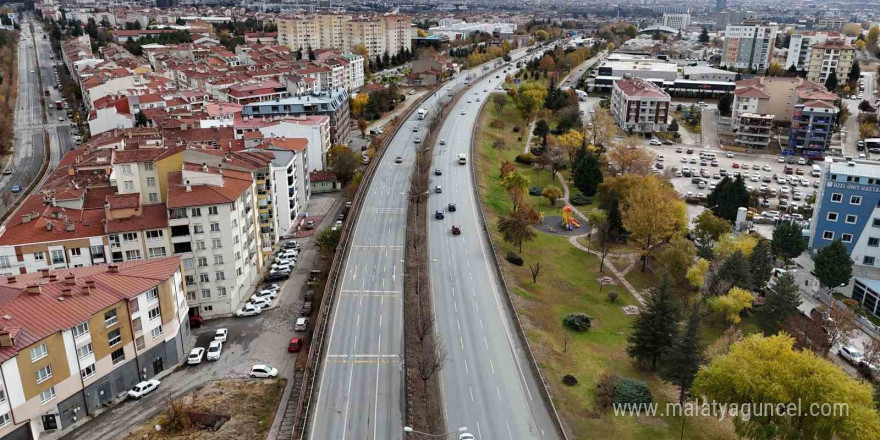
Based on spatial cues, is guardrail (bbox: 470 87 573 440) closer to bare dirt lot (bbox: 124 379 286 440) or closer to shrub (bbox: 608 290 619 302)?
shrub (bbox: 608 290 619 302)

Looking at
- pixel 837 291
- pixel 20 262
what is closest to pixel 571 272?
pixel 837 291

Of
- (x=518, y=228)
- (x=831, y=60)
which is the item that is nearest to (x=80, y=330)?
(x=518, y=228)

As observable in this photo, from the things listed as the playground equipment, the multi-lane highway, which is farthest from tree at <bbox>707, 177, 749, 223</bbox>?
the multi-lane highway

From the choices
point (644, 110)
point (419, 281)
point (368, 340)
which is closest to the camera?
point (368, 340)

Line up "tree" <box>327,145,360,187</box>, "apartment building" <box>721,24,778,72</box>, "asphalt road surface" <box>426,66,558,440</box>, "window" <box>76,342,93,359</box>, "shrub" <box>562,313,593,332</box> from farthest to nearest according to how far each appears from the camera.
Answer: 1. "apartment building" <box>721,24,778,72</box>
2. "tree" <box>327,145,360,187</box>
3. "shrub" <box>562,313,593,332</box>
4. "window" <box>76,342,93,359</box>
5. "asphalt road surface" <box>426,66,558,440</box>

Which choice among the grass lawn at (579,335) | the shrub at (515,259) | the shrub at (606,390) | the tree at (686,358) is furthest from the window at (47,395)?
the shrub at (515,259)

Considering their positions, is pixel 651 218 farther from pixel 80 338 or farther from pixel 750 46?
pixel 750 46
